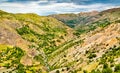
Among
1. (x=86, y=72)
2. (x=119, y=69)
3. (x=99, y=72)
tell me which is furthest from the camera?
(x=86, y=72)

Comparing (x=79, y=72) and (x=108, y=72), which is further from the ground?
(x=108, y=72)

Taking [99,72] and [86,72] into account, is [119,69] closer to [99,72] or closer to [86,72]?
[99,72]

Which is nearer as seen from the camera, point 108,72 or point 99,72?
point 108,72

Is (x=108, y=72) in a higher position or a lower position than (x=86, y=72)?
higher

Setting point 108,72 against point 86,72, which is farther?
point 86,72

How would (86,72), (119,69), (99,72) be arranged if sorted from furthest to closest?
1. (86,72)
2. (99,72)
3. (119,69)

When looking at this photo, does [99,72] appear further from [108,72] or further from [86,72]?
[86,72]

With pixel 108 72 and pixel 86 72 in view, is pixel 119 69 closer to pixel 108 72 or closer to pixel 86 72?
pixel 108 72

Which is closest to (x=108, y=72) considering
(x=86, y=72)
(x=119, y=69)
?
(x=119, y=69)

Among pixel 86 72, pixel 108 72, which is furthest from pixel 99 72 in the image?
pixel 86 72
